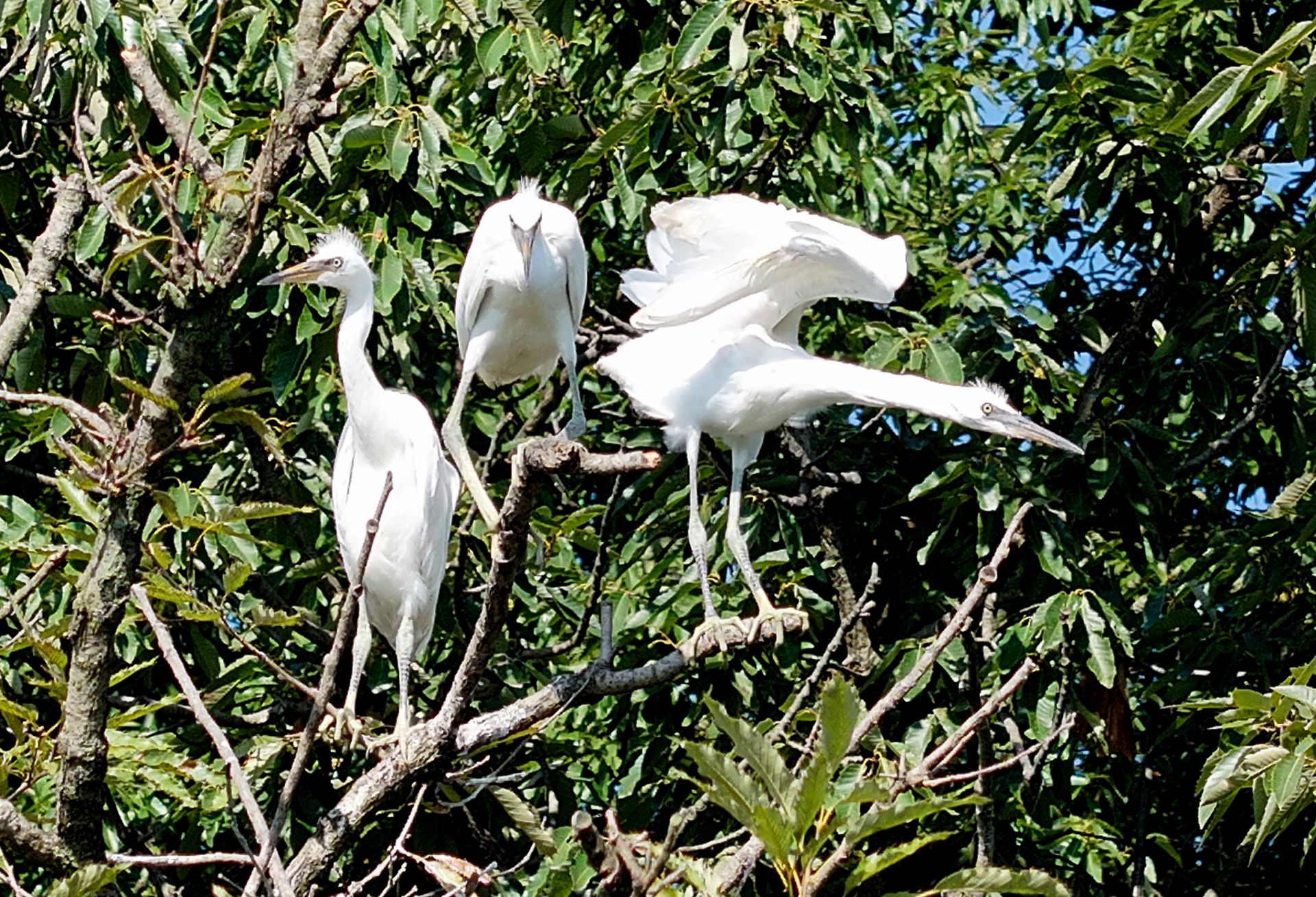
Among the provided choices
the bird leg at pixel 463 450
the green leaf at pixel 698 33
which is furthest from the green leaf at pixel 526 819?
the green leaf at pixel 698 33

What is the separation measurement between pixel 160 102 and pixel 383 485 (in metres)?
1.31

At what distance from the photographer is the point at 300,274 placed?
5156 mm

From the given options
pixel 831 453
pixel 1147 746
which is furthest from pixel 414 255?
pixel 1147 746

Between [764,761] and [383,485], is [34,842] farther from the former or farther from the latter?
[383,485]

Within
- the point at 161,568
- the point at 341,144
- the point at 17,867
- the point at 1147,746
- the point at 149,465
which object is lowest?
the point at 17,867

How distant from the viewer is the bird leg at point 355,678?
4.99m

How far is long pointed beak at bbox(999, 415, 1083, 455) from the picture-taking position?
179 inches

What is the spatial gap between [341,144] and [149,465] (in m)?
1.96

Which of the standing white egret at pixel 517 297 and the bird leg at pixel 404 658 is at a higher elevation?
the standing white egret at pixel 517 297

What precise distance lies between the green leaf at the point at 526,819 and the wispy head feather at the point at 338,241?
1.59 m

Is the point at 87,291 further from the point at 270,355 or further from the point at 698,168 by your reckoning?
the point at 698,168

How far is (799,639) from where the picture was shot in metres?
5.62

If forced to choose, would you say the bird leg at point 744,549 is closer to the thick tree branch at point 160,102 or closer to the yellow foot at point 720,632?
the yellow foot at point 720,632

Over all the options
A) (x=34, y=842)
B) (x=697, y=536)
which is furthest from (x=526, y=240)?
(x=34, y=842)
